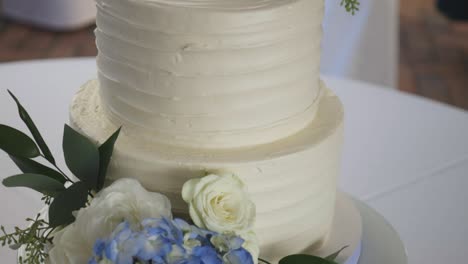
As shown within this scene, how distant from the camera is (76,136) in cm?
99

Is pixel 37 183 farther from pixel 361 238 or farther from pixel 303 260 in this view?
pixel 361 238

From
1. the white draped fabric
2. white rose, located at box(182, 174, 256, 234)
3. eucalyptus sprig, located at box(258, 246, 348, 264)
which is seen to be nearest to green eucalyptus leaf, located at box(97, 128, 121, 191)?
white rose, located at box(182, 174, 256, 234)

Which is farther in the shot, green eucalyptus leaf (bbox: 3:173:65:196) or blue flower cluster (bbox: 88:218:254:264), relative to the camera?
green eucalyptus leaf (bbox: 3:173:65:196)

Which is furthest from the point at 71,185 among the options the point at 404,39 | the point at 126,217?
the point at 404,39

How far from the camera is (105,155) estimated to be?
1006 mm

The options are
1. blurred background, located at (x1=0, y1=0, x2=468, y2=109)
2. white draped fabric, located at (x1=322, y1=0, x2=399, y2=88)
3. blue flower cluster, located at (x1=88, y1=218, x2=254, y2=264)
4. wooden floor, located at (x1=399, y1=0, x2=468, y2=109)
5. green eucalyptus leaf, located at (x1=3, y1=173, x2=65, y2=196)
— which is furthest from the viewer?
blurred background, located at (x1=0, y1=0, x2=468, y2=109)

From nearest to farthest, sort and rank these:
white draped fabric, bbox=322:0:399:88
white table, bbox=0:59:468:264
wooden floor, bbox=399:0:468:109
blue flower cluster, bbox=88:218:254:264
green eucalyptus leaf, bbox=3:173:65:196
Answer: blue flower cluster, bbox=88:218:254:264, green eucalyptus leaf, bbox=3:173:65:196, white table, bbox=0:59:468:264, white draped fabric, bbox=322:0:399:88, wooden floor, bbox=399:0:468:109

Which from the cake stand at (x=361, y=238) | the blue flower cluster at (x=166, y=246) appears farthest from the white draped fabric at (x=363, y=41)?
the blue flower cluster at (x=166, y=246)

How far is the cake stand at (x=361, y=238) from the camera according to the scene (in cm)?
118

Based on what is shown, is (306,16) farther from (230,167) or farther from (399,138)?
(399,138)

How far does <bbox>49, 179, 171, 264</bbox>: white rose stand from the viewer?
917 mm

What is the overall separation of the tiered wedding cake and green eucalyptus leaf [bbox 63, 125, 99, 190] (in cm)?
4

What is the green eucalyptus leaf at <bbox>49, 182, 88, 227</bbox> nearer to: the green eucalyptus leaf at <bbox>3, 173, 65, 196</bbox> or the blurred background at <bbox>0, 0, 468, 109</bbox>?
the green eucalyptus leaf at <bbox>3, 173, 65, 196</bbox>

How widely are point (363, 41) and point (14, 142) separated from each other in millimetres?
2216
